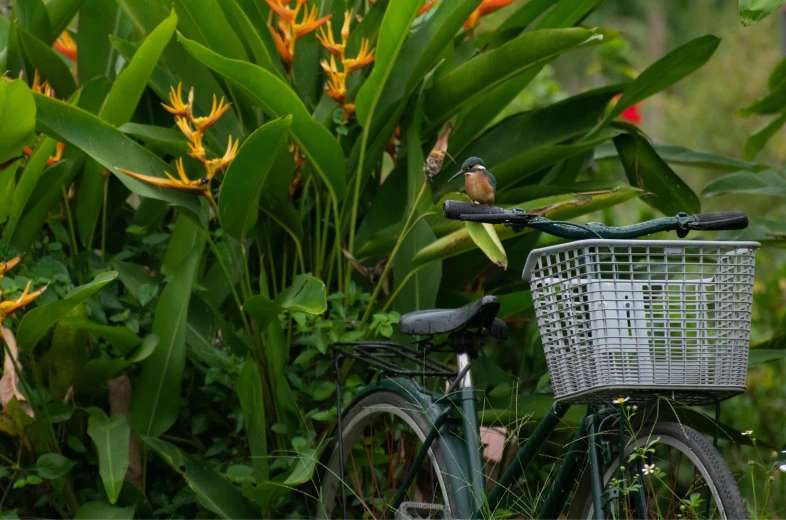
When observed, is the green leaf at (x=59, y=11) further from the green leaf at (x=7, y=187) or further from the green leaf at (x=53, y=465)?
the green leaf at (x=53, y=465)

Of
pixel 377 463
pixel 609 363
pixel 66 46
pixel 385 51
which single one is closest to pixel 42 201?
pixel 66 46

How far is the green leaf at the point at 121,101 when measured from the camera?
2646 millimetres

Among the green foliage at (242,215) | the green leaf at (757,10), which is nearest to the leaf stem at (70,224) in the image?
the green foliage at (242,215)

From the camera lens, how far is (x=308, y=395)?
115 inches

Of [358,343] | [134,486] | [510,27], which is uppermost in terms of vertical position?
[510,27]

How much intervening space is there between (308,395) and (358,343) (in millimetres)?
541

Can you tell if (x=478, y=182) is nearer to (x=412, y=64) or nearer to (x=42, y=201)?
(x=412, y=64)

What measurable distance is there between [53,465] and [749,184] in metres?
2.34

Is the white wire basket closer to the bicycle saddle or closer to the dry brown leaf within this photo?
the bicycle saddle

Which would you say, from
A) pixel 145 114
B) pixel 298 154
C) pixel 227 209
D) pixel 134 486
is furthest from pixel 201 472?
pixel 145 114

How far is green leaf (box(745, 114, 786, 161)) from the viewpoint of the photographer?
11.0ft

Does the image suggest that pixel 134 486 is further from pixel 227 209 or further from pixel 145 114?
pixel 145 114

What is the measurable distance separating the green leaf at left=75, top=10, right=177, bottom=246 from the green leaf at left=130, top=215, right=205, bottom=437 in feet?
1.10

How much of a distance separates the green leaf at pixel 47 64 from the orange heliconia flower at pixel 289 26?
65cm
